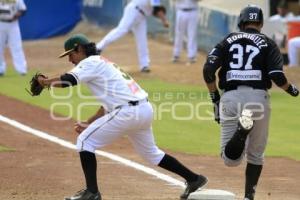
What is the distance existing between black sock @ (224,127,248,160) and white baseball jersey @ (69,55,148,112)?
937 millimetres

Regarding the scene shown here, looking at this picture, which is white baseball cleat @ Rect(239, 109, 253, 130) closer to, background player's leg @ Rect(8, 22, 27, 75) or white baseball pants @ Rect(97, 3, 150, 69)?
white baseball pants @ Rect(97, 3, 150, 69)

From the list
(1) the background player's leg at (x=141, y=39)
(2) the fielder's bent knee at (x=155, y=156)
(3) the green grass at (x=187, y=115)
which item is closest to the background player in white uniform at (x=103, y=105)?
(2) the fielder's bent knee at (x=155, y=156)

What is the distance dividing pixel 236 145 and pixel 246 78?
2.00 feet

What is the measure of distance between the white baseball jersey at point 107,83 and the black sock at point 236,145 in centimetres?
94

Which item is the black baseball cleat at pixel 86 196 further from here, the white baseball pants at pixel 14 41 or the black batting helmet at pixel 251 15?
the white baseball pants at pixel 14 41

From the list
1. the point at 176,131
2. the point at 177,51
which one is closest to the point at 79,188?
the point at 176,131

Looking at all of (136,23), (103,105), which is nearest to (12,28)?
(136,23)

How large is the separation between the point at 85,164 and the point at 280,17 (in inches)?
554

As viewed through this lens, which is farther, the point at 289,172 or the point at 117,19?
the point at 117,19

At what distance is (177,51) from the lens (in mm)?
19672

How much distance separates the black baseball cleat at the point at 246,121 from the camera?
7391 millimetres

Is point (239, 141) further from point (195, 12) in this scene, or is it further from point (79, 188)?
point (195, 12)

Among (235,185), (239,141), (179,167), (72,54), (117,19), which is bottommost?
(117,19)

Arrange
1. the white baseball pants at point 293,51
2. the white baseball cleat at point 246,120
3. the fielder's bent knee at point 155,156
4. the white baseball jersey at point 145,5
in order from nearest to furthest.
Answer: the white baseball cleat at point 246,120
the fielder's bent knee at point 155,156
the white baseball jersey at point 145,5
the white baseball pants at point 293,51
